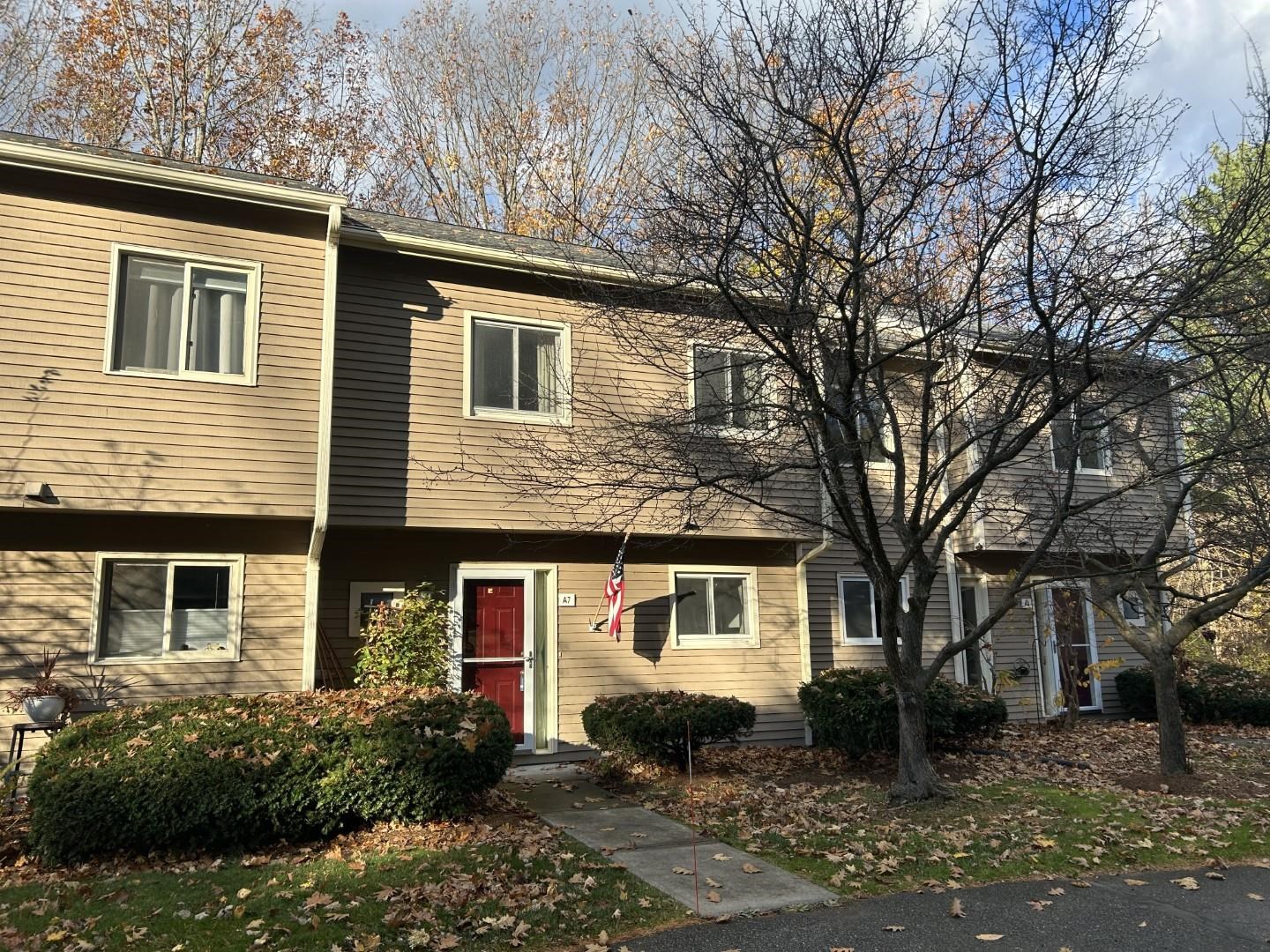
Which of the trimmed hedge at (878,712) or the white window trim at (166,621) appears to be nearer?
the white window trim at (166,621)

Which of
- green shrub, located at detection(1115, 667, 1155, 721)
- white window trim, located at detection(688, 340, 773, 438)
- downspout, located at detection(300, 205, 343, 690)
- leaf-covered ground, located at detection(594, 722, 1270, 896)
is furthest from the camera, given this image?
green shrub, located at detection(1115, 667, 1155, 721)

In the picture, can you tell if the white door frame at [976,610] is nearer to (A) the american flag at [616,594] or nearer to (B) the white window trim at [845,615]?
(B) the white window trim at [845,615]

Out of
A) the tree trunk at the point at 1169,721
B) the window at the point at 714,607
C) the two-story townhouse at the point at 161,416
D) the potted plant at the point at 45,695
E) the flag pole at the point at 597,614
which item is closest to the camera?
the potted plant at the point at 45,695

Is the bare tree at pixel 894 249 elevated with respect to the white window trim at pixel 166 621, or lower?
elevated

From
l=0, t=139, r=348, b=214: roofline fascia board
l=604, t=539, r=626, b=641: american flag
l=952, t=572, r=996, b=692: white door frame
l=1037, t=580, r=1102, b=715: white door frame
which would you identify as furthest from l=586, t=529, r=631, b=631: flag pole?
l=1037, t=580, r=1102, b=715: white door frame

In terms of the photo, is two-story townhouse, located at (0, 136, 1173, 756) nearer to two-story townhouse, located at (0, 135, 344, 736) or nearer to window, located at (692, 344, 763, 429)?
two-story townhouse, located at (0, 135, 344, 736)

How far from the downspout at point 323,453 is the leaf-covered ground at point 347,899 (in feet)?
9.00

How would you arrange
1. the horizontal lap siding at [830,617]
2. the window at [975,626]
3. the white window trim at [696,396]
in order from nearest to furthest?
the white window trim at [696,396]
the horizontal lap siding at [830,617]
the window at [975,626]

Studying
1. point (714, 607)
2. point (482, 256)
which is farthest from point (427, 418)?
point (714, 607)

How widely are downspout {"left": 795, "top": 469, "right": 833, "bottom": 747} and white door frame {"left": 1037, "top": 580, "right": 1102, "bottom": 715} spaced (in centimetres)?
468

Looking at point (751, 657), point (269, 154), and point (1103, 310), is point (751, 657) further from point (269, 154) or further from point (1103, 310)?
point (269, 154)

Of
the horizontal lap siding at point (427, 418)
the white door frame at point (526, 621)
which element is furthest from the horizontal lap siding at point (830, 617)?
the white door frame at point (526, 621)

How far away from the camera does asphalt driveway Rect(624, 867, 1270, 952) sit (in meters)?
5.23

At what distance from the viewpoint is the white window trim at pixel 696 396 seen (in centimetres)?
862
